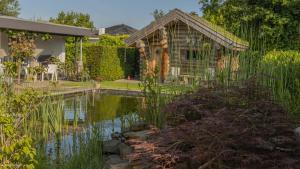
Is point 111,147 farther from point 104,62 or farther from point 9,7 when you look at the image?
point 9,7

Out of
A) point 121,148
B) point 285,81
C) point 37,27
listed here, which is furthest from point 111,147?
point 37,27

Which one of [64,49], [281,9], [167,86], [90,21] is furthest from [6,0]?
[167,86]

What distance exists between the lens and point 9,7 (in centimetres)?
4516

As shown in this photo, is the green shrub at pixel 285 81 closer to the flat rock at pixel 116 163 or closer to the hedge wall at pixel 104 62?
the flat rock at pixel 116 163

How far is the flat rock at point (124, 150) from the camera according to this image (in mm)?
4000

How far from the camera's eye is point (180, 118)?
132 inches

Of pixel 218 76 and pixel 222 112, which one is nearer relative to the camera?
pixel 222 112

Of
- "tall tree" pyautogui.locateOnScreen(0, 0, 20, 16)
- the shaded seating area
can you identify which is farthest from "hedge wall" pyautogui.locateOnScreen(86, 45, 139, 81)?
"tall tree" pyautogui.locateOnScreen(0, 0, 20, 16)

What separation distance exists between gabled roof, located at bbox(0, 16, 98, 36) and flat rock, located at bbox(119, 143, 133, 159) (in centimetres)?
1155

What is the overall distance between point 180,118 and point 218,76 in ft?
4.29

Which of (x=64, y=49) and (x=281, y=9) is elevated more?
(x=281, y=9)

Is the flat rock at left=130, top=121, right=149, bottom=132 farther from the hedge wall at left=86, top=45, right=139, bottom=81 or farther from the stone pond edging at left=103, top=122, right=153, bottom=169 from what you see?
the hedge wall at left=86, top=45, right=139, bottom=81

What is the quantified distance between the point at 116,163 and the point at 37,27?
13.4 metres

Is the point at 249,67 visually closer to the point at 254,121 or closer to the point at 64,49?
the point at 254,121
